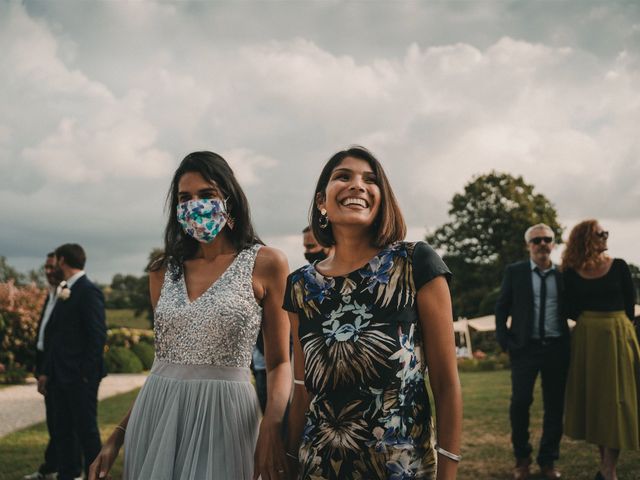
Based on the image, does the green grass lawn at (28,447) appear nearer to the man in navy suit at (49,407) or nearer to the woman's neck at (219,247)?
the man in navy suit at (49,407)

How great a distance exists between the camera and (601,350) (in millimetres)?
6246

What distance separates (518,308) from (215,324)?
5.02 m

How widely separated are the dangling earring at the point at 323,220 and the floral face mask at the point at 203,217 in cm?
47

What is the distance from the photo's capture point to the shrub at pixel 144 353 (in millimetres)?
21812

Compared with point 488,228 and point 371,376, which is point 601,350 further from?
point 488,228

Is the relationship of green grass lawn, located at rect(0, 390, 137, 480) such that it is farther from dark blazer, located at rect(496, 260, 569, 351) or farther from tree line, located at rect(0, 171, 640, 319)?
tree line, located at rect(0, 171, 640, 319)

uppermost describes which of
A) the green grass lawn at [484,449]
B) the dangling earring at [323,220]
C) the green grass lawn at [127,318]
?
the green grass lawn at [127,318]

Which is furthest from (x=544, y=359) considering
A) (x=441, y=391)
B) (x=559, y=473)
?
(x=441, y=391)

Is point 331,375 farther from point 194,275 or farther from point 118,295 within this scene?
point 118,295

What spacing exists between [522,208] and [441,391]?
133ft

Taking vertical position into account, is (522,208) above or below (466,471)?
above

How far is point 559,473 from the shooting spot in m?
6.58

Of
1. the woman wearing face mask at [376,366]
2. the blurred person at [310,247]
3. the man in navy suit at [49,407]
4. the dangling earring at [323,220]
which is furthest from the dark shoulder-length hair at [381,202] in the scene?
the man in navy suit at [49,407]

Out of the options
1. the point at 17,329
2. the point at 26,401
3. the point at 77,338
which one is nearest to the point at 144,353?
the point at 17,329
